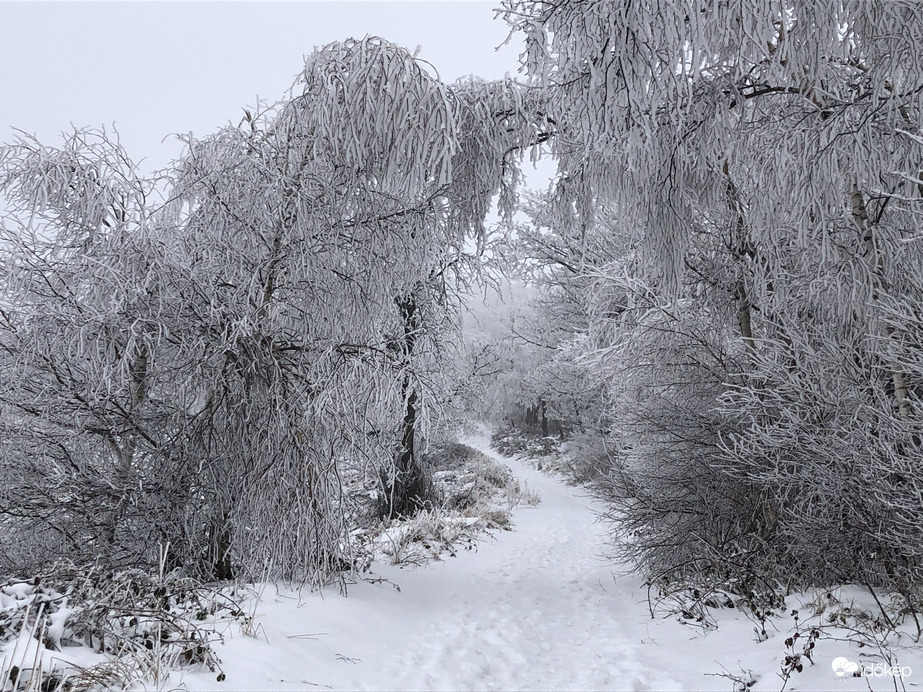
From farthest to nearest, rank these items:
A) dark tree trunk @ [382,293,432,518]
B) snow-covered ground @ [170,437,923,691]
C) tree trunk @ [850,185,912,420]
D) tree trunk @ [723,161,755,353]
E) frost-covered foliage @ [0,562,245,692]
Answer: dark tree trunk @ [382,293,432,518], tree trunk @ [723,161,755,353], tree trunk @ [850,185,912,420], snow-covered ground @ [170,437,923,691], frost-covered foliage @ [0,562,245,692]

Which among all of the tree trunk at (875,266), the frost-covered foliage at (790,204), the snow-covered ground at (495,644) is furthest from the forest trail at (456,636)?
the tree trunk at (875,266)

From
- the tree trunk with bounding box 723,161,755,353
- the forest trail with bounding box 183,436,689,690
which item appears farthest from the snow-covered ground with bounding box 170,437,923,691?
the tree trunk with bounding box 723,161,755,353

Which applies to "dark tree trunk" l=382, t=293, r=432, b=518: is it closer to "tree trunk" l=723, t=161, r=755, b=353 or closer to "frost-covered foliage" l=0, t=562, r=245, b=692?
"tree trunk" l=723, t=161, r=755, b=353

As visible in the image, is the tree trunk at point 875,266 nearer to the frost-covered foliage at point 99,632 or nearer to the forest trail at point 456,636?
the forest trail at point 456,636

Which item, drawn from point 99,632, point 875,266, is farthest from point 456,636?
point 875,266

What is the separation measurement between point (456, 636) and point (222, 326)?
273 cm

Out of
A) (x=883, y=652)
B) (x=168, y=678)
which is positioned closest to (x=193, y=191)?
(x=168, y=678)

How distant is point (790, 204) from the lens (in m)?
3.29

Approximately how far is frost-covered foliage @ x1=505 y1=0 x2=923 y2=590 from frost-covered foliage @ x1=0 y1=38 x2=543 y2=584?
1.17 meters

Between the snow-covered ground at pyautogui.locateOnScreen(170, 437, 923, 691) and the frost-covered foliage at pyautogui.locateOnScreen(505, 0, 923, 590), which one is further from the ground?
the frost-covered foliage at pyautogui.locateOnScreen(505, 0, 923, 590)

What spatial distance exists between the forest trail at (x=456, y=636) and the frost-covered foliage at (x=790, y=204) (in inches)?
46.8

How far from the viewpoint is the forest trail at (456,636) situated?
299 centimetres

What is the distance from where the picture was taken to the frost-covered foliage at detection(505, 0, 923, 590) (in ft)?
8.99

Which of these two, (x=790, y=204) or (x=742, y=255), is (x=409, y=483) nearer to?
(x=742, y=255)
